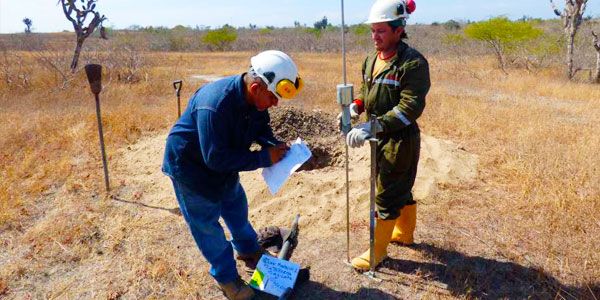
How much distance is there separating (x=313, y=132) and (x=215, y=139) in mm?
3980

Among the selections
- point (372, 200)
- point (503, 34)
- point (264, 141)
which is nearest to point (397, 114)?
point (372, 200)

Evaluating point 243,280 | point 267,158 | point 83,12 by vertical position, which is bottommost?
point 243,280

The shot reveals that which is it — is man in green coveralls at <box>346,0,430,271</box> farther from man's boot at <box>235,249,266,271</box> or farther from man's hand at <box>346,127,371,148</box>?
man's boot at <box>235,249,266,271</box>

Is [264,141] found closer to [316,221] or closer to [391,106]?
[391,106]

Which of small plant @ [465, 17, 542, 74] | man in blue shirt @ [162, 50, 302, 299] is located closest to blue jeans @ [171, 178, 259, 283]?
man in blue shirt @ [162, 50, 302, 299]

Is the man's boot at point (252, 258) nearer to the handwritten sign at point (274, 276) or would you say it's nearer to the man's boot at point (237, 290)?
the handwritten sign at point (274, 276)

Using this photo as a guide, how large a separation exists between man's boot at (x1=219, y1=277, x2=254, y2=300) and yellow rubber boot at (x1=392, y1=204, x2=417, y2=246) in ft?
4.14

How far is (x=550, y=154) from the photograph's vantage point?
5.18 meters

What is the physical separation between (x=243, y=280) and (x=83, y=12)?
13516 millimetres

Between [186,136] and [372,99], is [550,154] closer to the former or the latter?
[372,99]

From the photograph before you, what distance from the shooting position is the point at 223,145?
233cm

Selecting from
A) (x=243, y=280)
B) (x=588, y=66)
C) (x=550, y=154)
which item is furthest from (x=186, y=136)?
(x=588, y=66)

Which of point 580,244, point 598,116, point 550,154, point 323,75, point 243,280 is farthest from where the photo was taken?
point 323,75

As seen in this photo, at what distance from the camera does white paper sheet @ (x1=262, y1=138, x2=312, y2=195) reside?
2.52 meters
